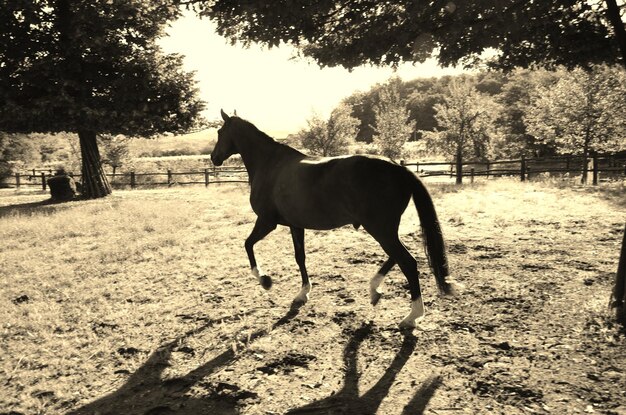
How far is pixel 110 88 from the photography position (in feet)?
54.5

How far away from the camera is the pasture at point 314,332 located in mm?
2984

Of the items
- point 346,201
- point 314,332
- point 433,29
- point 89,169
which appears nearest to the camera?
point 314,332

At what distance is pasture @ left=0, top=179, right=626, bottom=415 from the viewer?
2984 mm

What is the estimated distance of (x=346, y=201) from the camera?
14.1ft

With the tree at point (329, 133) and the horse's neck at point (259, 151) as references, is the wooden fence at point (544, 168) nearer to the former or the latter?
the tree at point (329, 133)

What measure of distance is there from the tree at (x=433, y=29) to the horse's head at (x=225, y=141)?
1.34m

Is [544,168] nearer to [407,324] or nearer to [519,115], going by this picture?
[407,324]

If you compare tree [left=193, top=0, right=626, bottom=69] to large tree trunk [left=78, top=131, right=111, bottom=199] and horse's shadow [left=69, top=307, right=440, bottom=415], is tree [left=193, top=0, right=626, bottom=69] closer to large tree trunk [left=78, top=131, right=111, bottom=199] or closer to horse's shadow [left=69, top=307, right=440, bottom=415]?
horse's shadow [left=69, top=307, right=440, bottom=415]

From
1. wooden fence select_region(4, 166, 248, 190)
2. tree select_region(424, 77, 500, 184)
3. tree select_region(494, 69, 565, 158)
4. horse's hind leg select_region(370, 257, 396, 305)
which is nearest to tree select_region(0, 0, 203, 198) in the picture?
wooden fence select_region(4, 166, 248, 190)

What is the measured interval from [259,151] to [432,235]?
2826 millimetres

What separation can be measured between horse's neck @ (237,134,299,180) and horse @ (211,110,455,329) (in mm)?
15

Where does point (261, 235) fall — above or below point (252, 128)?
below

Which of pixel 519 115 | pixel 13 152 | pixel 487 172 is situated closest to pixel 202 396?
pixel 487 172

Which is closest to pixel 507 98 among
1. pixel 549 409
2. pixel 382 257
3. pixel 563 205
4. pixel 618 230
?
pixel 563 205
